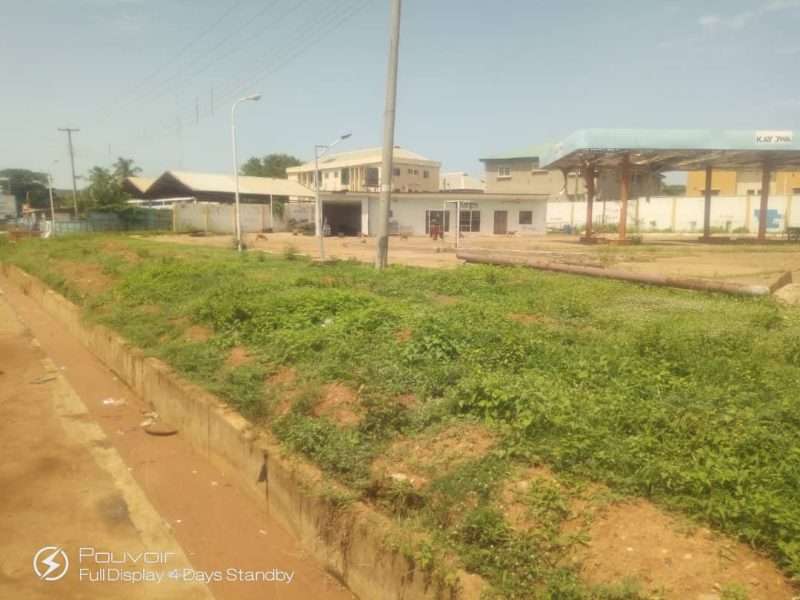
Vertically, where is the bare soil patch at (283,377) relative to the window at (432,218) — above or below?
below

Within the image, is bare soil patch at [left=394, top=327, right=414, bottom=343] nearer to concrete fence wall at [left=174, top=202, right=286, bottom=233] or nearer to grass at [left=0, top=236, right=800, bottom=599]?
grass at [left=0, top=236, right=800, bottom=599]

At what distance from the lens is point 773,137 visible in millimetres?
23391

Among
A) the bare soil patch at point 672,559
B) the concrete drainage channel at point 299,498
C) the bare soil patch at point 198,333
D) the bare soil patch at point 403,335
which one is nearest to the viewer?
the bare soil patch at point 672,559

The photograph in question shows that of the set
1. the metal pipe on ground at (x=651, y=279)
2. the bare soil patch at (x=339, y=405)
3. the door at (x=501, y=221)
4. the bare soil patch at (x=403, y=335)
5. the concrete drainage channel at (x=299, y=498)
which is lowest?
the concrete drainage channel at (x=299, y=498)

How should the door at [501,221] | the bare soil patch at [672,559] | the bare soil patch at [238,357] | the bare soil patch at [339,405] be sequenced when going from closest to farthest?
1. the bare soil patch at [672,559]
2. the bare soil patch at [339,405]
3. the bare soil patch at [238,357]
4. the door at [501,221]

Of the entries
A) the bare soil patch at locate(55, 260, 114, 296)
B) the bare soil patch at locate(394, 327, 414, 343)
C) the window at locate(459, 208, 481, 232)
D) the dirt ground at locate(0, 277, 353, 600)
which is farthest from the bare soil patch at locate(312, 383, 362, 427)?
the window at locate(459, 208, 481, 232)

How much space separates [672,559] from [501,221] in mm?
37808

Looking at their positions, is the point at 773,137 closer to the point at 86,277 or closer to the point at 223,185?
the point at 86,277

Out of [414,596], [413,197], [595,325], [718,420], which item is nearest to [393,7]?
[595,325]

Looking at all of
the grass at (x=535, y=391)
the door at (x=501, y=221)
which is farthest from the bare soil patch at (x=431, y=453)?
the door at (x=501, y=221)

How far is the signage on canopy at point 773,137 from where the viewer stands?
76.6 feet

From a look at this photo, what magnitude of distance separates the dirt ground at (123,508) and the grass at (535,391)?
0.65m

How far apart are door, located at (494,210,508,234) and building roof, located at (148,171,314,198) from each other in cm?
1437

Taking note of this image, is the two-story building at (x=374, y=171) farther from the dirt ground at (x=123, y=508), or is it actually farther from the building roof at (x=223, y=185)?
the dirt ground at (x=123, y=508)
